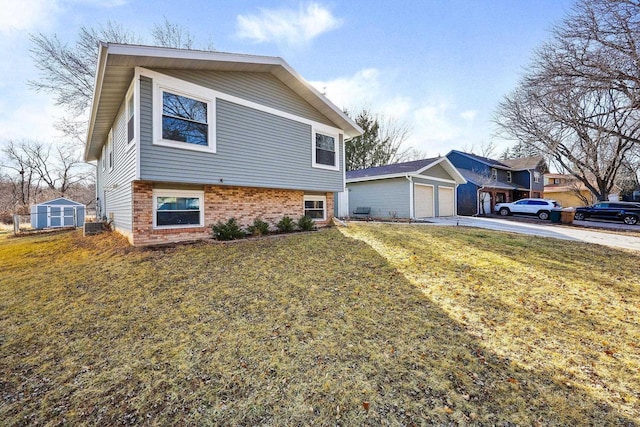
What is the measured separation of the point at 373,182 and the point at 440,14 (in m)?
9.67

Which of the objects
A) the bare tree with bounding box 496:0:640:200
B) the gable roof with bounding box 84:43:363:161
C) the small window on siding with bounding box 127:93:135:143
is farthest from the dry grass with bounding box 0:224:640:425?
the bare tree with bounding box 496:0:640:200

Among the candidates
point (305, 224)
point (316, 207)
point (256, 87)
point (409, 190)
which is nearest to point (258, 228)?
point (305, 224)

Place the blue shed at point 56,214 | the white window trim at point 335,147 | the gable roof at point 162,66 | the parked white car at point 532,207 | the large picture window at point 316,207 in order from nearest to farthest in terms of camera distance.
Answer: the gable roof at point 162,66 → the white window trim at point 335,147 → the large picture window at point 316,207 → the blue shed at point 56,214 → the parked white car at point 532,207

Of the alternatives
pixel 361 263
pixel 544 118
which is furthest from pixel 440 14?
pixel 361 263

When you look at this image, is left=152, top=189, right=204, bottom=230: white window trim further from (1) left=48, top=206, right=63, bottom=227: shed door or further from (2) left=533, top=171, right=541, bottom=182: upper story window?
(2) left=533, top=171, right=541, bottom=182: upper story window

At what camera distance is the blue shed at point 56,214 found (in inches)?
713

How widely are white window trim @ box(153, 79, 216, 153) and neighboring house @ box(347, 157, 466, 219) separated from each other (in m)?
11.5

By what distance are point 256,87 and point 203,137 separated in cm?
252

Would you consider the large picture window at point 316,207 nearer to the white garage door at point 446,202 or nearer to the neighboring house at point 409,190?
the neighboring house at point 409,190

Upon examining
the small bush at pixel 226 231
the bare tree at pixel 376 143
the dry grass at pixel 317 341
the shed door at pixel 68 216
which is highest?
the bare tree at pixel 376 143

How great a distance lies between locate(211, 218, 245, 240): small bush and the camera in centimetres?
761

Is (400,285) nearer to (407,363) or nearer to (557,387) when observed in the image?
(407,363)

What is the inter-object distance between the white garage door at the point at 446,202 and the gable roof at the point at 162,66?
33.6 feet

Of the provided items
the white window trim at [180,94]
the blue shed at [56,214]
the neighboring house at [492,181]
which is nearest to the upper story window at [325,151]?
the white window trim at [180,94]
